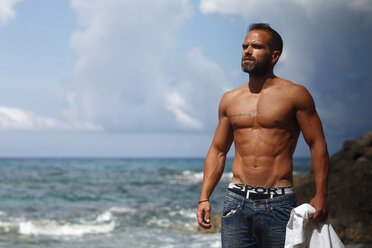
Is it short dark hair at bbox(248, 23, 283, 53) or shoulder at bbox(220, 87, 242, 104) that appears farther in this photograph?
shoulder at bbox(220, 87, 242, 104)

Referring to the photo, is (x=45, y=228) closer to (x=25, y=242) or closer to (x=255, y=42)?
(x=25, y=242)

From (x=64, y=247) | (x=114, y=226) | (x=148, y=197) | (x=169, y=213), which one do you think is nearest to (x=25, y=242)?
(x=64, y=247)

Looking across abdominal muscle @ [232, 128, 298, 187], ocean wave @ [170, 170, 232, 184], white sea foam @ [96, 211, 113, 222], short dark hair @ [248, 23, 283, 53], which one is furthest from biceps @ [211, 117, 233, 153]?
ocean wave @ [170, 170, 232, 184]

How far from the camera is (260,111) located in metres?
3.32

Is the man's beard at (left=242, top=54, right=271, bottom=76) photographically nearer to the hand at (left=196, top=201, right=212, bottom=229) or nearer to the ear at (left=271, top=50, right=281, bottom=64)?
the ear at (left=271, top=50, right=281, bottom=64)

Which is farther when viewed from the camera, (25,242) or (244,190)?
(25,242)

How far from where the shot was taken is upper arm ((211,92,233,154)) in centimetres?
355

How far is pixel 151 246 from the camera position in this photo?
10758 mm

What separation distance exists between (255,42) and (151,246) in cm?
822

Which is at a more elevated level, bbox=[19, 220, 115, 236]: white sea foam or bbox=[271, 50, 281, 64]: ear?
bbox=[271, 50, 281, 64]: ear

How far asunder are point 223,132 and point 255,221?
722 mm

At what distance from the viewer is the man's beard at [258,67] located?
332 cm

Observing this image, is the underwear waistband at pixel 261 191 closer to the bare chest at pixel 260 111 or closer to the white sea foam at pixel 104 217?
the bare chest at pixel 260 111

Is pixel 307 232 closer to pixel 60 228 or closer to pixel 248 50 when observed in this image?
pixel 248 50
